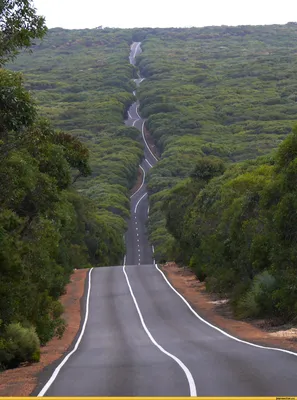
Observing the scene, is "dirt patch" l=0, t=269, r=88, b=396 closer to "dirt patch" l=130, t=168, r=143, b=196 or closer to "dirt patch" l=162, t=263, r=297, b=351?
"dirt patch" l=162, t=263, r=297, b=351

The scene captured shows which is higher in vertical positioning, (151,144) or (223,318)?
(151,144)

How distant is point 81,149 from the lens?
41.2m

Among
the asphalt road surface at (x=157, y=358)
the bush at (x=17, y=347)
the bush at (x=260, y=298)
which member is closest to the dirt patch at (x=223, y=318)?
the bush at (x=260, y=298)

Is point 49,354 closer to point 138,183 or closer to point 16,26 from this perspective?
point 16,26

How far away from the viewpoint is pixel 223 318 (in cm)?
3381

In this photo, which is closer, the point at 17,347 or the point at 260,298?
the point at 17,347

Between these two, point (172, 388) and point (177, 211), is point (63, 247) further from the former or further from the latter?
point (172, 388)

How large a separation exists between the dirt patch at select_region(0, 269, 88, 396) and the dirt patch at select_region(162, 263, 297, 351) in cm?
650

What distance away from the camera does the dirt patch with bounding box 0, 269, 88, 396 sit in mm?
16078

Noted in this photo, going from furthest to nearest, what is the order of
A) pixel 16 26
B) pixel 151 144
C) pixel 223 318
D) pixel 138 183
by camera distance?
pixel 151 144 → pixel 138 183 → pixel 223 318 → pixel 16 26

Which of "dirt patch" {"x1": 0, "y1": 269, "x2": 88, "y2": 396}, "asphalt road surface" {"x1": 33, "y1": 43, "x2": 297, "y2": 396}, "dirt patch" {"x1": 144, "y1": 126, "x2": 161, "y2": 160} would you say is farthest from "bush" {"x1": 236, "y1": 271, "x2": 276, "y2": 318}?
"dirt patch" {"x1": 144, "y1": 126, "x2": 161, "y2": 160}

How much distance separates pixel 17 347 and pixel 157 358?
4.49m

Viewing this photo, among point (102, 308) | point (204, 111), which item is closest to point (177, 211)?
point (102, 308)

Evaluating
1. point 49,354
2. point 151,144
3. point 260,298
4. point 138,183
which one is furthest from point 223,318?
point 151,144
